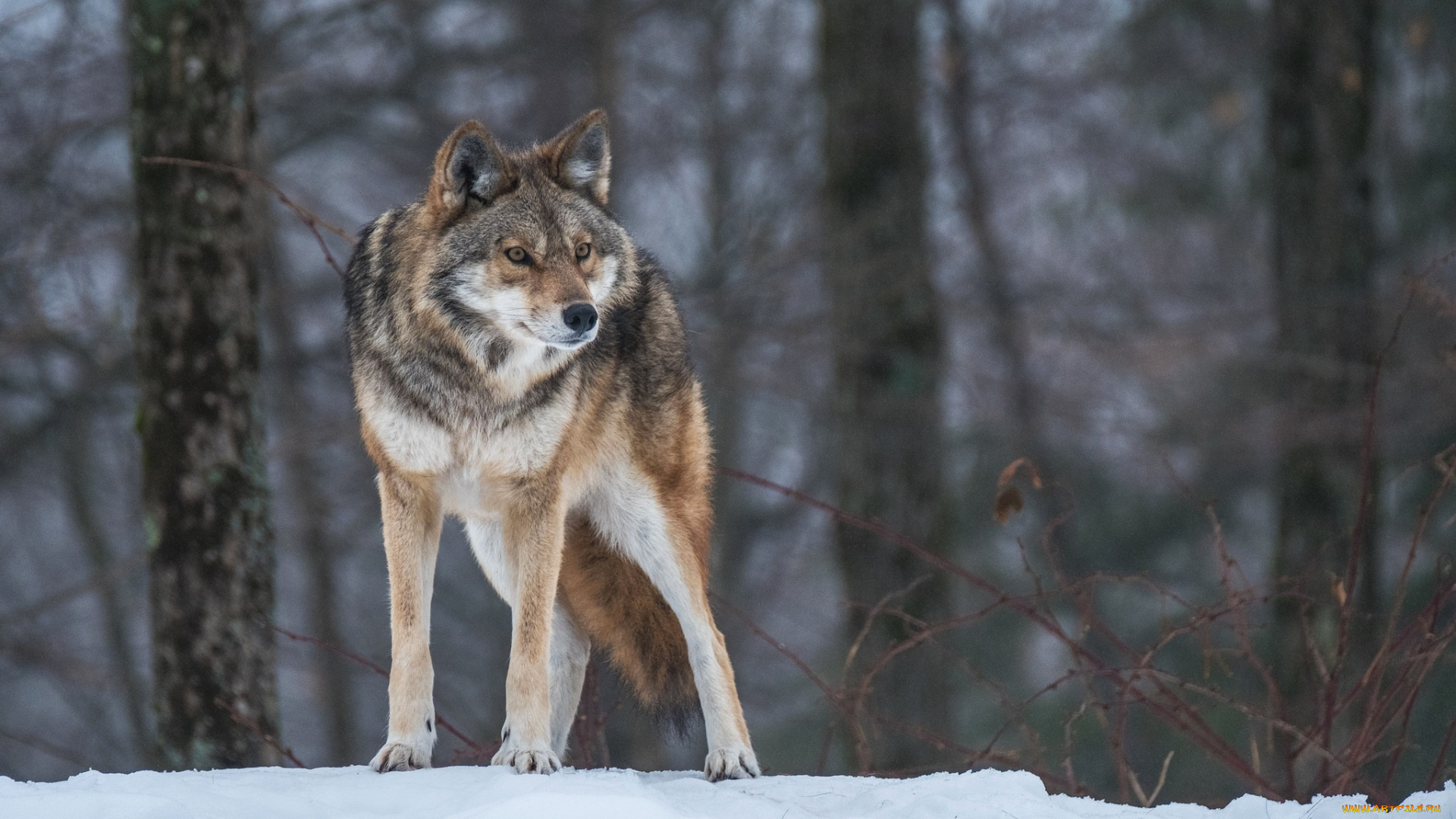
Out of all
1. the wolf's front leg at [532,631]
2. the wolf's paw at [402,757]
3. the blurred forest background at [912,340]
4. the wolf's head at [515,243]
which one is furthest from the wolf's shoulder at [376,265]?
the wolf's paw at [402,757]

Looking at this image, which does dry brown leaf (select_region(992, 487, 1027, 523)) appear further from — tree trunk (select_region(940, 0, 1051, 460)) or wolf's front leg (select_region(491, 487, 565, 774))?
tree trunk (select_region(940, 0, 1051, 460))

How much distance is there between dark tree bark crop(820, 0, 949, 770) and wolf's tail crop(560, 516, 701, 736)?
4111 mm

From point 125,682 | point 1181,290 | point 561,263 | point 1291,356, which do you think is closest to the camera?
point 561,263

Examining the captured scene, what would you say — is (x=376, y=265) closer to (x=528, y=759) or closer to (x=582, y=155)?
(x=582, y=155)

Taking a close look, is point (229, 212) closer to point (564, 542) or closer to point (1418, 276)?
point (564, 542)

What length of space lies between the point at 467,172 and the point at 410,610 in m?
1.36

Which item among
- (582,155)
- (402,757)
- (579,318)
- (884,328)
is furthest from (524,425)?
(884,328)

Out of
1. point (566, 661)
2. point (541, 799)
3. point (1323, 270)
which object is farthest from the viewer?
point (1323, 270)

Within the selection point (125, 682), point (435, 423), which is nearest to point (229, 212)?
point (435, 423)

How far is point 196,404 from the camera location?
5066 mm

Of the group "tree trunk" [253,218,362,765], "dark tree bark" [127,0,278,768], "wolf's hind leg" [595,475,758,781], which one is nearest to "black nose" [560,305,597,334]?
"wolf's hind leg" [595,475,758,781]

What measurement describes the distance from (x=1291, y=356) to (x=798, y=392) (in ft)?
12.5

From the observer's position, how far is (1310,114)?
9500 mm

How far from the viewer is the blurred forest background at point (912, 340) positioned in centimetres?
900
